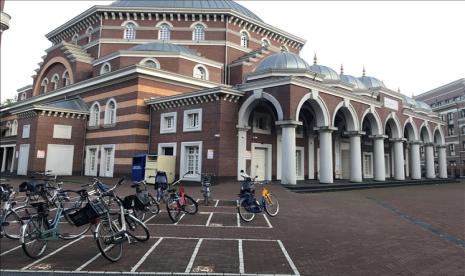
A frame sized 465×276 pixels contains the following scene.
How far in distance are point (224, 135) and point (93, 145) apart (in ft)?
44.0

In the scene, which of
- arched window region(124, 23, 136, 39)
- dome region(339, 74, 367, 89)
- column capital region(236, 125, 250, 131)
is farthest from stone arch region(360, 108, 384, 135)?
arched window region(124, 23, 136, 39)

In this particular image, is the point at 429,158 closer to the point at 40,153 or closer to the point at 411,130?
the point at 411,130

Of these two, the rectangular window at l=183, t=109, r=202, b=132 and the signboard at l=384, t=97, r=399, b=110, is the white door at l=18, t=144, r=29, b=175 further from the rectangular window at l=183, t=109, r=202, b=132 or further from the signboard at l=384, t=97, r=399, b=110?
the signboard at l=384, t=97, r=399, b=110

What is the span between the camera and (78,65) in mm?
35719

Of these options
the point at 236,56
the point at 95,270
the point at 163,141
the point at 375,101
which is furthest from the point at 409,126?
the point at 95,270

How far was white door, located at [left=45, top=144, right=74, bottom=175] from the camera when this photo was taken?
28.8 m

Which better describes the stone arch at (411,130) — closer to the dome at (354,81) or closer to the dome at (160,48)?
the dome at (354,81)

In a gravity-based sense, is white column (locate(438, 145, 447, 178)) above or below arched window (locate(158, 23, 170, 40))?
below

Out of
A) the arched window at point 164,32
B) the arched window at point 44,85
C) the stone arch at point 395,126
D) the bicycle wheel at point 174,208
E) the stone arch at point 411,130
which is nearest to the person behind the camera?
the bicycle wheel at point 174,208

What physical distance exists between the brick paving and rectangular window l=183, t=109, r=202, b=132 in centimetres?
1204

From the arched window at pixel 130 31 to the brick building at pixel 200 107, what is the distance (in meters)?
0.11

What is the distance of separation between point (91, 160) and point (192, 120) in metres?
11.4

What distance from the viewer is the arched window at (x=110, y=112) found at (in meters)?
28.8

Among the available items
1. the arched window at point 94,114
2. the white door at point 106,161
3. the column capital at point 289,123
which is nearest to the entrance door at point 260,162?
the column capital at point 289,123
